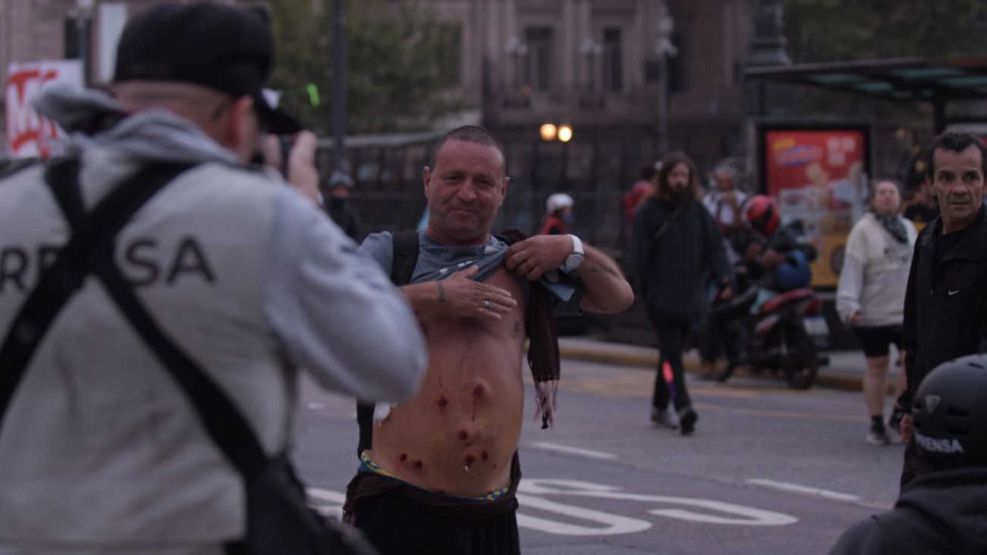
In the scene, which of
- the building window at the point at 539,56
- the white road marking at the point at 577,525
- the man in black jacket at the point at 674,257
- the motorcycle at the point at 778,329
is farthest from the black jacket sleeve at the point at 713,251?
the building window at the point at 539,56

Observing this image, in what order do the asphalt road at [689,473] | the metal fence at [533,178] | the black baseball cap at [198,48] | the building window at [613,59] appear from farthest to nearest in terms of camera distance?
the building window at [613,59] < the metal fence at [533,178] < the asphalt road at [689,473] < the black baseball cap at [198,48]

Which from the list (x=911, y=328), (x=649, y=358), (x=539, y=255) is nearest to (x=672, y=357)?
(x=911, y=328)

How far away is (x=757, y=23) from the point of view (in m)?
22.4

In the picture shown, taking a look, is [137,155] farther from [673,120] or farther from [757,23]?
[673,120]

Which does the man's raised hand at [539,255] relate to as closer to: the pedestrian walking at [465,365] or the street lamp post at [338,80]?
the pedestrian walking at [465,365]

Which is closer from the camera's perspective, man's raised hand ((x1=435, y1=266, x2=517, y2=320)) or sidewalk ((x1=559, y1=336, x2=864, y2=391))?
man's raised hand ((x1=435, y1=266, x2=517, y2=320))

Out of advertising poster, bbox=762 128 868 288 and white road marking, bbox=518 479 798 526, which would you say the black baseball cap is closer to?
white road marking, bbox=518 479 798 526

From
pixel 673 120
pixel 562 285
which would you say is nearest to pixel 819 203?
pixel 562 285

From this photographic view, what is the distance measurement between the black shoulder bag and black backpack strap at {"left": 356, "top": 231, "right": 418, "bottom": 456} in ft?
7.08

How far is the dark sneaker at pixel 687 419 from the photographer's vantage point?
13.3 metres

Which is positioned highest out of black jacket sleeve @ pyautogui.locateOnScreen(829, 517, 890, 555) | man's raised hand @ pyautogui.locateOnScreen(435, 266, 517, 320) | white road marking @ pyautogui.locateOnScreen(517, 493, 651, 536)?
man's raised hand @ pyautogui.locateOnScreen(435, 266, 517, 320)

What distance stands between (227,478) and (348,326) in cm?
31

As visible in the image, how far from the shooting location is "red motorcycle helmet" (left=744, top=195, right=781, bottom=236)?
1767 cm

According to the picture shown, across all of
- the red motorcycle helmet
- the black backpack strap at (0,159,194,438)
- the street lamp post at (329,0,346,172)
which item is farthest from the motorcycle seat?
the black backpack strap at (0,159,194,438)
